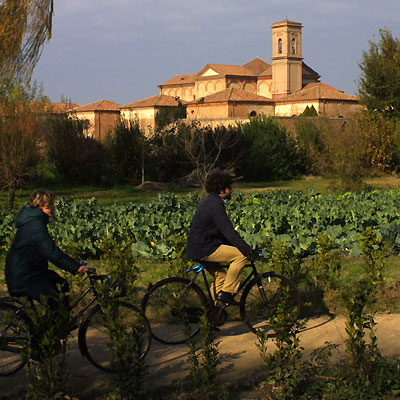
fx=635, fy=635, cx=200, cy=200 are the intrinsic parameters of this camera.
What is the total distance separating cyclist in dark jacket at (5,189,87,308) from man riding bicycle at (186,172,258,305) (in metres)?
1.35

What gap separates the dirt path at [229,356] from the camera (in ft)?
15.9

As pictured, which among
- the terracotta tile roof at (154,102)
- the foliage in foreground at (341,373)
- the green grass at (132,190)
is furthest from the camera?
the terracotta tile roof at (154,102)

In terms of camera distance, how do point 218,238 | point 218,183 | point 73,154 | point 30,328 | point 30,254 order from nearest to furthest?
point 30,328 < point 30,254 < point 218,183 < point 218,238 < point 73,154

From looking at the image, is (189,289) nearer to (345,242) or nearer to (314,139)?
(345,242)

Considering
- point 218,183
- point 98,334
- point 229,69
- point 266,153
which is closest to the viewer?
point 98,334

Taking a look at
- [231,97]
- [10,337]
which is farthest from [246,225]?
[231,97]

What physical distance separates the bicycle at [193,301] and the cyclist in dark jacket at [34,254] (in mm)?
1123

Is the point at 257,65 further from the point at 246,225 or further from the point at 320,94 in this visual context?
the point at 246,225

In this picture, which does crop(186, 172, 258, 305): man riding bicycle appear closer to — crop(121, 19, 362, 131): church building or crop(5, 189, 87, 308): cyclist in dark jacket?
crop(5, 189, 87, 308): cyclist in dark jacket

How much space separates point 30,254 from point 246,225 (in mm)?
6631

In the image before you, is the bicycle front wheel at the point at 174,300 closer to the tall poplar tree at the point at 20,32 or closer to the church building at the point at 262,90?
the tall poplar tree at the point at 20,32

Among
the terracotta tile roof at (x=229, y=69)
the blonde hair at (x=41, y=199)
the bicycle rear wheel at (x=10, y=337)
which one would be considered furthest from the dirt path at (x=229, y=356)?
the terracotta tile roof at (x=229, y=69)

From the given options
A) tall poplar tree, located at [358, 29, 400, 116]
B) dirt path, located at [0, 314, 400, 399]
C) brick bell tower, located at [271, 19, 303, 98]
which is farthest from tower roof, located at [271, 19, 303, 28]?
dirt path, located at [0, 314, 400, 399]

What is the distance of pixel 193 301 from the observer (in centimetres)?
598
